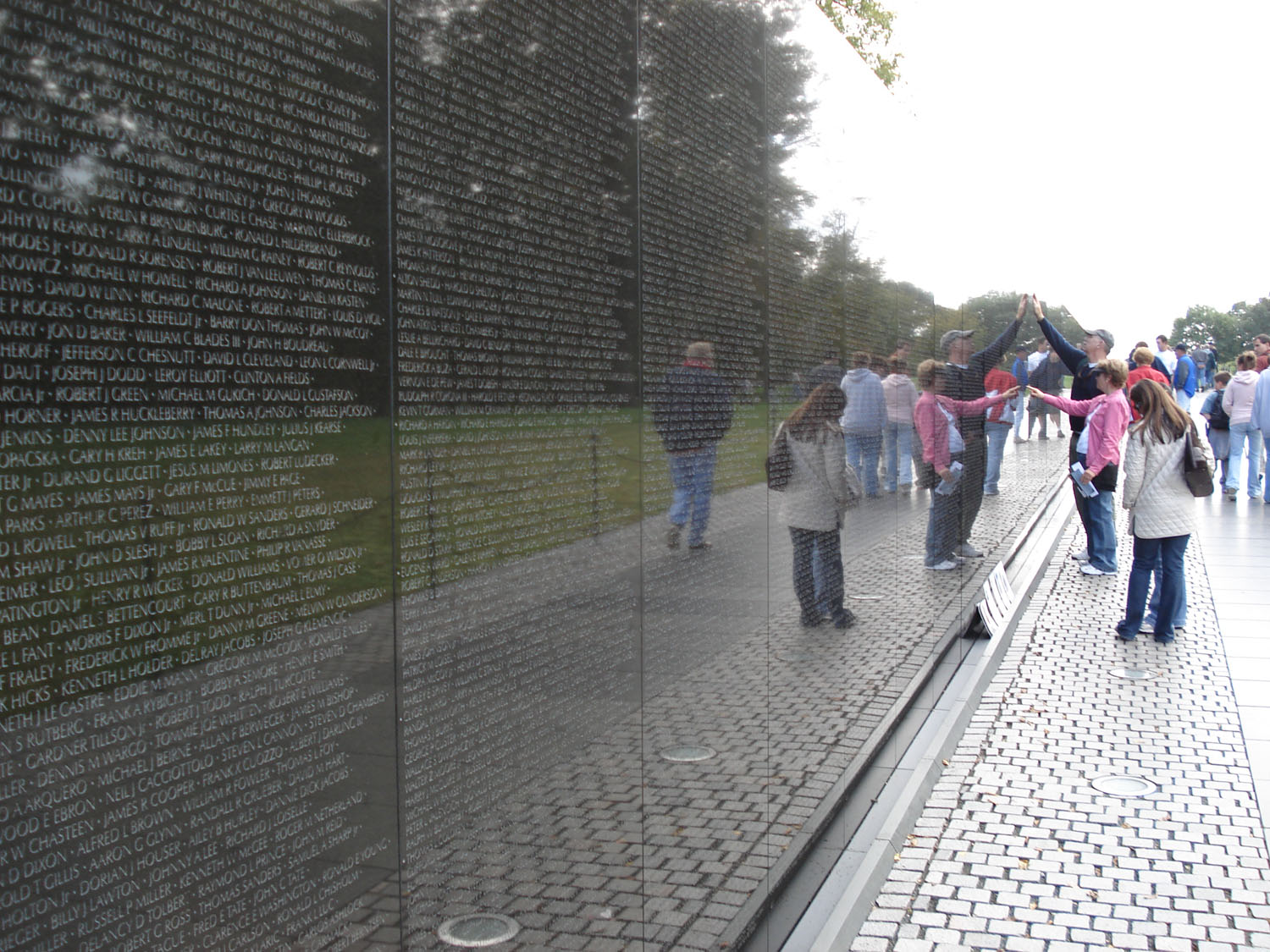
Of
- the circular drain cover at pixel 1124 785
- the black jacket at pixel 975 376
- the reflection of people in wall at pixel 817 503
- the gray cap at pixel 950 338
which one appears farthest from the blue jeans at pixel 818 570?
the gray cap at pixel 950 338

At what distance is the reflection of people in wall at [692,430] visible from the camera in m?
3.53

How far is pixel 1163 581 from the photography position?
9188mm

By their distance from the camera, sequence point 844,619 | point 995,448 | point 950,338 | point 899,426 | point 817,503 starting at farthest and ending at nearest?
1. point 995,448
2. point 950,338
3. point 899,426
4. point 844,619
5. point 817,503

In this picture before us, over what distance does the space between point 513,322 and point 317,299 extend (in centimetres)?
70

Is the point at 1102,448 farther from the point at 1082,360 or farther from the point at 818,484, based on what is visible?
the point at 818,484

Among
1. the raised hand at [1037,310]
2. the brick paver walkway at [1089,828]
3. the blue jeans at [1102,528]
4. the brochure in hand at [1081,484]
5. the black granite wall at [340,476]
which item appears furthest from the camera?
the blue jeans at [1102,528]

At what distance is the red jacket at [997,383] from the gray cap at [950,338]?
137 centimetres

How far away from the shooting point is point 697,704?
3707 millimetres

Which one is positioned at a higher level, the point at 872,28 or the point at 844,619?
the point at 872,28

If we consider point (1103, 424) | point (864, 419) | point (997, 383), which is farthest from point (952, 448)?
point (864, 419)

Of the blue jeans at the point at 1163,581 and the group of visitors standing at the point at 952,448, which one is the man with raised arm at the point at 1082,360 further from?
the blue jeans at the point at 1163,581

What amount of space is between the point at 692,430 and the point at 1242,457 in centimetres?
1824

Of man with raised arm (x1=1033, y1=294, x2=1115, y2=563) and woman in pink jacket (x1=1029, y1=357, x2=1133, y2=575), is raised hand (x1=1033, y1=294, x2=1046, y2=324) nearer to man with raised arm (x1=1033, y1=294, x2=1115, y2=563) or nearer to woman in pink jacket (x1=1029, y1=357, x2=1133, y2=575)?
man with raised arm (x1=1033, y1=294, x2=1115, y2=563)

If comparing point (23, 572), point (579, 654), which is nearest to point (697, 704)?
point (579, 654)
